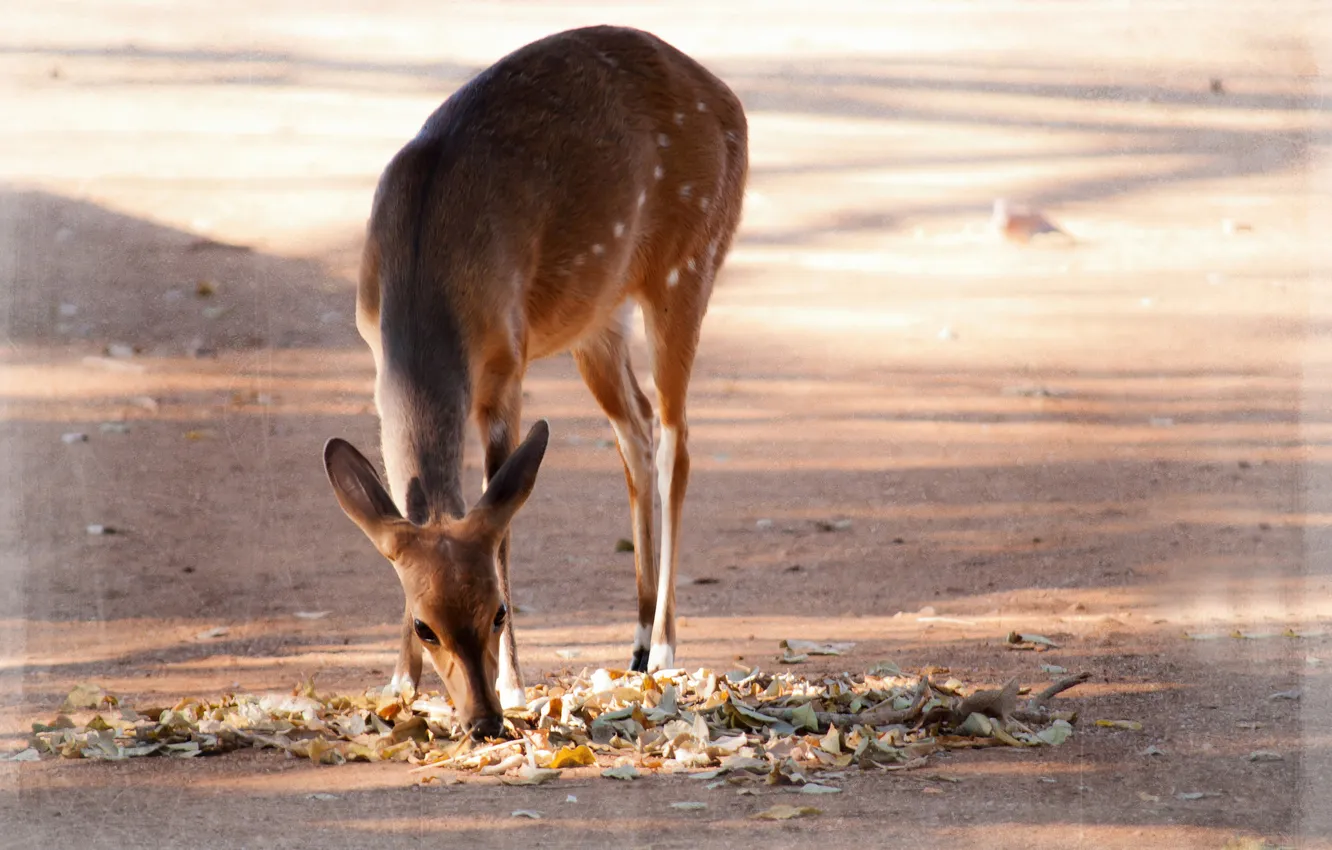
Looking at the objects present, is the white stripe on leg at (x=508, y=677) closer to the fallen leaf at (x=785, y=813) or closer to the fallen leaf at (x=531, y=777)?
the fallen leaf at (x=531, y=777)

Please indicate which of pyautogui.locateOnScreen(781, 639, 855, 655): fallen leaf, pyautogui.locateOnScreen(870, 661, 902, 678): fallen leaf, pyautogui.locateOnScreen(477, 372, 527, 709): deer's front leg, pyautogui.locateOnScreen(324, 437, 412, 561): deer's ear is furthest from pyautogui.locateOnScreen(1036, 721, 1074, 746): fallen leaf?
pyautogui.locateOnScreen(324, 437, 412, 561): deer's ear

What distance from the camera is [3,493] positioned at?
5.73m

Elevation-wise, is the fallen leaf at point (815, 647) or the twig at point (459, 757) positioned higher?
the twig at point (459, 757)

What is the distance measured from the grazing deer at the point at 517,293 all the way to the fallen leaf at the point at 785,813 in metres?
0.66

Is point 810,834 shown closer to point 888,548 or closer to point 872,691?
point 872,691

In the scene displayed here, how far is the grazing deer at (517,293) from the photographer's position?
3.77 m

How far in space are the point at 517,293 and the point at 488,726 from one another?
4.43 ft

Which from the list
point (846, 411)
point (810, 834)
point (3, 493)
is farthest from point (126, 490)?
point (810, 834)

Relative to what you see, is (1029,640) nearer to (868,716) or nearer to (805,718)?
(868,716)

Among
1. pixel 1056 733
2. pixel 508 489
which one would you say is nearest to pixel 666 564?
pixel 1056 733

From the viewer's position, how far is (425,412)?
13.1ft

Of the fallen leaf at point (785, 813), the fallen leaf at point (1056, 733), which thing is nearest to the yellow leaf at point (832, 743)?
the fallen leaf at point (785, 813)

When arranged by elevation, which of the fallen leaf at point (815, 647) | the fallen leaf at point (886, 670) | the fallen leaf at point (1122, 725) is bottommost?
the fallen leaf at point (815, 647)

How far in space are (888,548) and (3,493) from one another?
3305 mm
